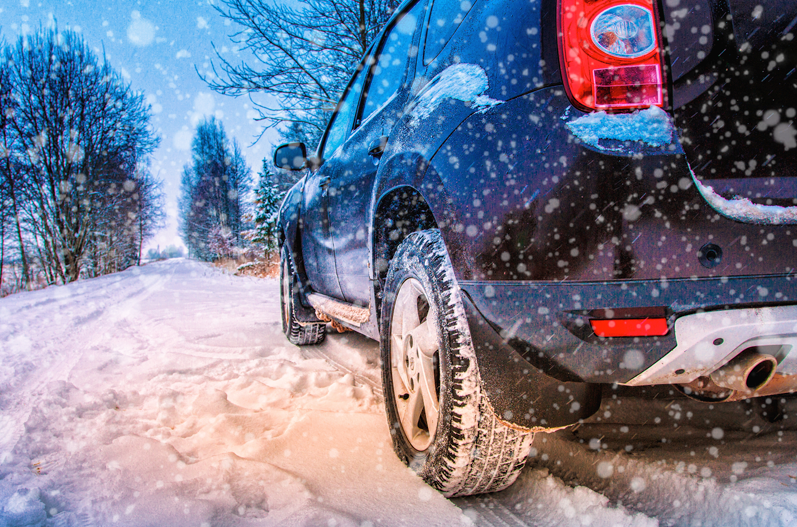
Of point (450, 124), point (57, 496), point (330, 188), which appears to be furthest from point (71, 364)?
point (450, 124)

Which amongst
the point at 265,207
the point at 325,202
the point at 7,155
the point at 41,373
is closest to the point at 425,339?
the point at 325,202

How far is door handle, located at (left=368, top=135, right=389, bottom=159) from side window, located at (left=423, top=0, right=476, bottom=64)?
36cm

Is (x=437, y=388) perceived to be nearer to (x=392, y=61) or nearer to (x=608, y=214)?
(x=608, y=214)

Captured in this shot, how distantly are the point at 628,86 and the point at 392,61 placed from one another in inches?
60.5

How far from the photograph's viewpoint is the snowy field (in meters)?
1.27

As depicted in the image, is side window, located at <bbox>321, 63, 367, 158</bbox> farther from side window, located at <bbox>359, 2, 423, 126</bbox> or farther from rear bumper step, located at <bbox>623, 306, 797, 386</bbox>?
rear bumper step, located at <bbox>623, 306, 797, 386</bbox>

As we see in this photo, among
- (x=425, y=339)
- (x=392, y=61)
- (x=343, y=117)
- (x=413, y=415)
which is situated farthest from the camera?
(x=343, y=117)

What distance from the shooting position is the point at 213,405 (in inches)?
84.3

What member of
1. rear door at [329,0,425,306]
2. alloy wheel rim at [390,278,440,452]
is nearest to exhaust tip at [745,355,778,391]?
alloy wheel rim at [390,278,440,452]

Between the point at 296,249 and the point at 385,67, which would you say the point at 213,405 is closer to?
the point at 296,249

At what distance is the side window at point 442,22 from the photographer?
146 centimetres

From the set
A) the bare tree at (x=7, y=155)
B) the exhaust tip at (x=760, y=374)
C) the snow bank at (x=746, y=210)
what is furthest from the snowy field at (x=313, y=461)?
the bare tree at (x=7, y=155)

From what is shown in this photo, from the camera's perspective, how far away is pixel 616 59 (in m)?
0.98

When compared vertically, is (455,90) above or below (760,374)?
above
